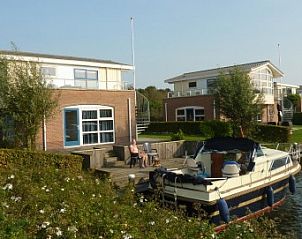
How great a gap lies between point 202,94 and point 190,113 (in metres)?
2.55

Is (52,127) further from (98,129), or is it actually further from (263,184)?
(263,184)

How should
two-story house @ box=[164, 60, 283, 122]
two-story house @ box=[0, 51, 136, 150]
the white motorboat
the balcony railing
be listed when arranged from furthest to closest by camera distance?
the balcony railing < two-story house @ box=[164, 60, 283, 122] < two-story house @ box=[0, 51, 136, 150] < the white motorboat

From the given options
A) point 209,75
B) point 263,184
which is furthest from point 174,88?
point 263,184

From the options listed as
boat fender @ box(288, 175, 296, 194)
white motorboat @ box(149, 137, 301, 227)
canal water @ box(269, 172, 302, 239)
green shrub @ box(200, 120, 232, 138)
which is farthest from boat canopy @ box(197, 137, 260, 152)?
green shrub @ box(200, 120, 232, 138)

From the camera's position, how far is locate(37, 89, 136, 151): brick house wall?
2319 cm

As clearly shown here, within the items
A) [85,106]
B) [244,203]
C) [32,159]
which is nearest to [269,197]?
[244,203]

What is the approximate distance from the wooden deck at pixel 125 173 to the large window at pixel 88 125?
6.09 m

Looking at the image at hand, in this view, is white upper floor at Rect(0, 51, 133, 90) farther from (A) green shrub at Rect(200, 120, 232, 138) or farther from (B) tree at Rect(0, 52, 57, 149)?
(A) green shrub at Rect(200, 120, 232, 138)

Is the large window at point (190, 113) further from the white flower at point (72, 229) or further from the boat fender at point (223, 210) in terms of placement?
the white flower at point (72, 229)

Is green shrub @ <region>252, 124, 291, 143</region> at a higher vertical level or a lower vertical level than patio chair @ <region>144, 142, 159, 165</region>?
higher

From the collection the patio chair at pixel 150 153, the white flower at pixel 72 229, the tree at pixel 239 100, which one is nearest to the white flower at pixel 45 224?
the white flower at pixel 72 229

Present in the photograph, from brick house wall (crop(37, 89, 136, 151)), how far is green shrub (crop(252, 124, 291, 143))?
9.27m

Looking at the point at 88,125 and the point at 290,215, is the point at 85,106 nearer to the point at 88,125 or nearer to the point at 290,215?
the point at 88,125

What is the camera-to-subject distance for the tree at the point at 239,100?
26219 millimetres
